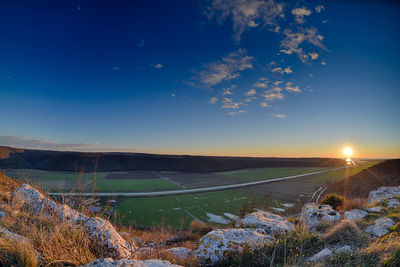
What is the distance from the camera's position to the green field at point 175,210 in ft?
91.6

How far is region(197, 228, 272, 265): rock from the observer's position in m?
3.97

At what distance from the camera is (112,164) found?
4409 inches

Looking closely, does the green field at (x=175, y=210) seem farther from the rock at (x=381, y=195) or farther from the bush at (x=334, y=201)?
the rock at (x=381, y=195)

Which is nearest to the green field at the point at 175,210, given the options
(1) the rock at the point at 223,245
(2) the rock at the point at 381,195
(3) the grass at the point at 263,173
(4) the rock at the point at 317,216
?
(2) the rock at the point at 381,195

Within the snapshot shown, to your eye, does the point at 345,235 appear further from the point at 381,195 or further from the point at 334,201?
the point at 381,195

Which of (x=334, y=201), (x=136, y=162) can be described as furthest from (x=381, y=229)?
(x=136, y=162)

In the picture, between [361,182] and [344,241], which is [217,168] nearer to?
[361,182]

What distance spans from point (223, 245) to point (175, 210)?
3197 centimetres

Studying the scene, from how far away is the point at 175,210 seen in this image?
33.5 m

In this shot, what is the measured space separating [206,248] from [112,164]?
122 metres

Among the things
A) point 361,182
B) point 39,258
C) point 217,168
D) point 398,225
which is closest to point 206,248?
point 39,258

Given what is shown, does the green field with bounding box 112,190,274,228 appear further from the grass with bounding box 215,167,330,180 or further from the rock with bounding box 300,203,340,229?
the grass with bounding box 215,167,330,180

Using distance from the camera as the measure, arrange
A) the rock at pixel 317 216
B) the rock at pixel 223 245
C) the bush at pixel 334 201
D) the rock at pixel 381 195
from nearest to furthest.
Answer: the rock at pixel 223 245 → the rock at pixel 317 216 → the bush at pixel 334 201 → the rock at pixel 381 195

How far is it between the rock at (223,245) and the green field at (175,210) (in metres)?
23.2
